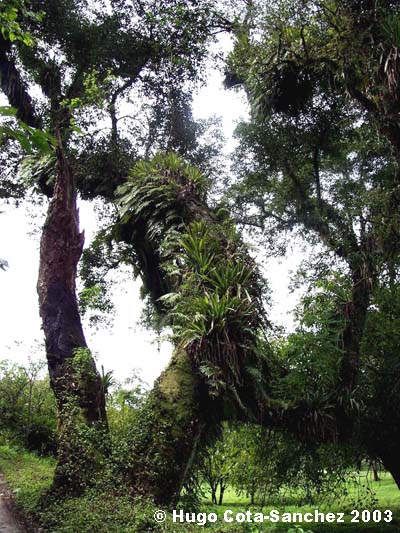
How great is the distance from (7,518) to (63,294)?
3.50 metres

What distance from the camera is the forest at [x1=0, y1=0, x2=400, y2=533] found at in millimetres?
6324

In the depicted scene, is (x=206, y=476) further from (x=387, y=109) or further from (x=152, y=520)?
(x=387, y=109)

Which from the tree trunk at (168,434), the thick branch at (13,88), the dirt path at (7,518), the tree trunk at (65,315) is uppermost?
the thick branch at (13,88)

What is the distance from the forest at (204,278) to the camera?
249 inches

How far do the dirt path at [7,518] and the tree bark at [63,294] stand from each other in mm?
1644

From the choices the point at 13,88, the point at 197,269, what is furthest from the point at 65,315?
the point at 13,88

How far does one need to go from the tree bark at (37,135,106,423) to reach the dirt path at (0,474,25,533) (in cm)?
164

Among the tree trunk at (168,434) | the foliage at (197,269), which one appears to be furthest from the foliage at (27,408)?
the tree trunk at (168,434)

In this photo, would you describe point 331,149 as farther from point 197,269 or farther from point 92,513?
point 92,513

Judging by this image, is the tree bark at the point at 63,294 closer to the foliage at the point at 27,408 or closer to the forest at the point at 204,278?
the forest at the point at 204,278

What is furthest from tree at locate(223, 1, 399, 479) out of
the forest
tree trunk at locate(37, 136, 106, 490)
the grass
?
tree trunk at locate(37, 136, 106, 490)

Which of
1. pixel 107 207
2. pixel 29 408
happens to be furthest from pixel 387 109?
pixel 29 408

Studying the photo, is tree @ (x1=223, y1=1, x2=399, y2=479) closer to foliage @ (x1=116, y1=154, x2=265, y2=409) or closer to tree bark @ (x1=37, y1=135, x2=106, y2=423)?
foliage @ (x1=116, y1=154, x2=265, y2=409)

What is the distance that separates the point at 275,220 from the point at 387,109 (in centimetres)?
751
